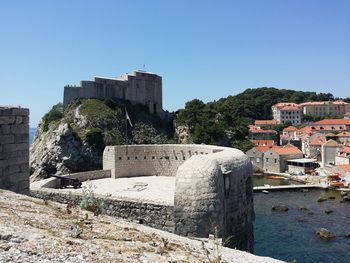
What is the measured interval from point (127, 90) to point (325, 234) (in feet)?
131

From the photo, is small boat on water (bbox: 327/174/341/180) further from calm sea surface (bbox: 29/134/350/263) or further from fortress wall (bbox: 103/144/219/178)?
fortress wall (bbox: 103/144/219/178)

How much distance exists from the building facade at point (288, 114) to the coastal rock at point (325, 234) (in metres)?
82.6

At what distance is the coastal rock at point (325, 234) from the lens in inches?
1005

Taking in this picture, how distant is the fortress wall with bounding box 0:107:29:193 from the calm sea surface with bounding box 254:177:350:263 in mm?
16838

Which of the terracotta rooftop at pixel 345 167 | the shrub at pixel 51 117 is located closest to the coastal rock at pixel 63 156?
the shrub at pixel 51 117

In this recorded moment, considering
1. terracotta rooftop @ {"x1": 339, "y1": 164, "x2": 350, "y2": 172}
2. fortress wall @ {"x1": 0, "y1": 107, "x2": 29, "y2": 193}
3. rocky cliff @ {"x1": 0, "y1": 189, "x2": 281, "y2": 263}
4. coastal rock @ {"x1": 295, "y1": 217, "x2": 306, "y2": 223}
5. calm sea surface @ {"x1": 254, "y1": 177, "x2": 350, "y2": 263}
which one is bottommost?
calm sea surface @ {"x1": 254, "y1": 177, "x2": 350, "y2": 263}

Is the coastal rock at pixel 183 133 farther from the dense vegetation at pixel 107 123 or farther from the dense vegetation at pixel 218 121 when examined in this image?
the dense vegetation at pixel 107 123

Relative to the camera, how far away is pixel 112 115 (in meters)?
53.4

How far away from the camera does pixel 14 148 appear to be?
28.7 ft

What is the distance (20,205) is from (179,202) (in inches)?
223

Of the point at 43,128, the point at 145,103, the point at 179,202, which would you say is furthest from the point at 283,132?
the point at 179,202

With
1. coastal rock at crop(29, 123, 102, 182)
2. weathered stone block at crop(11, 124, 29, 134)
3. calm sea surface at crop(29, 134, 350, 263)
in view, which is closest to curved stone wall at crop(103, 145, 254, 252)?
weathered stone block at crop(11, 124, 29, 134)

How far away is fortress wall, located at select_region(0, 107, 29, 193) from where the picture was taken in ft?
27.7

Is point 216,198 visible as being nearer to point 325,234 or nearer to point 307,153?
point 325,234
